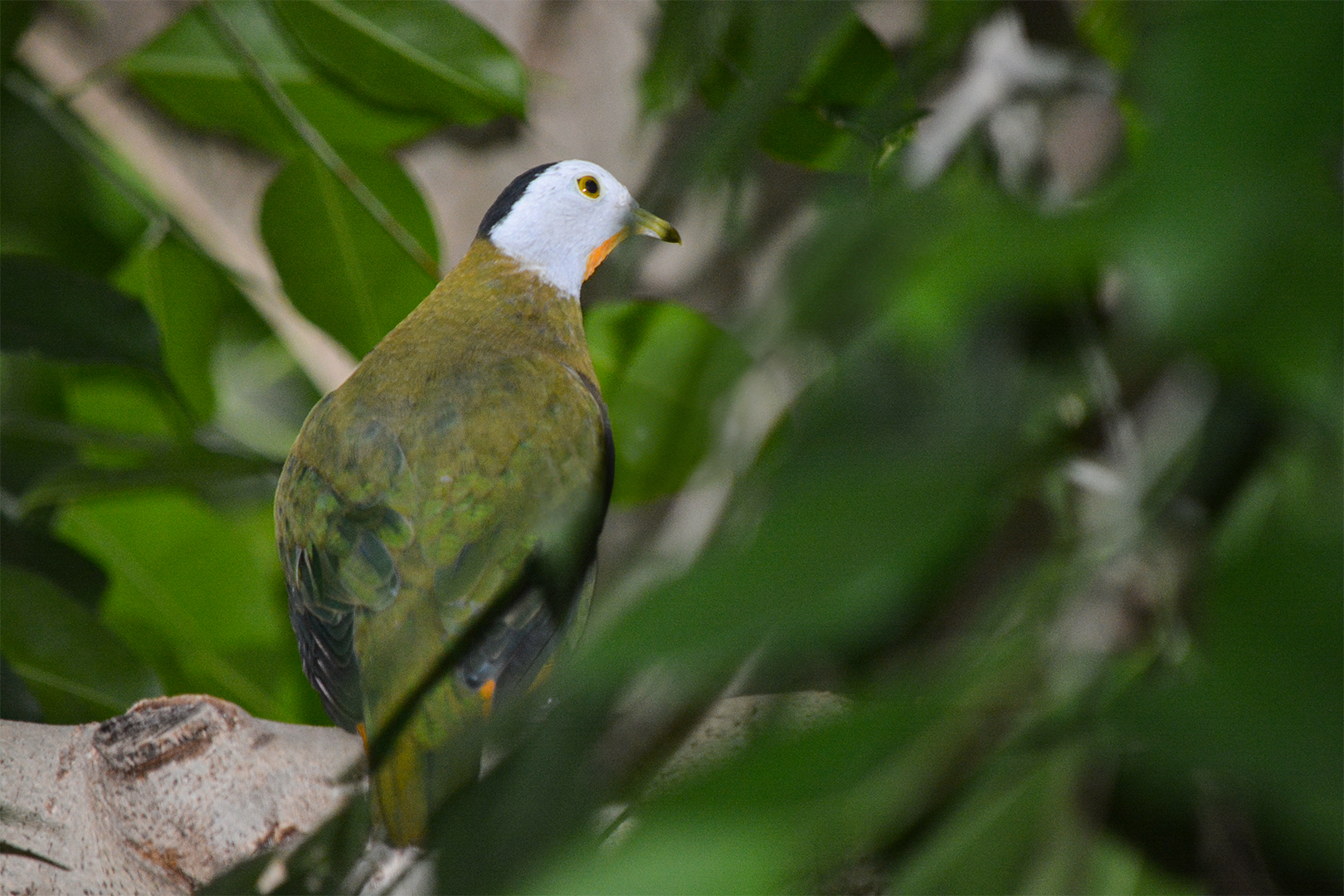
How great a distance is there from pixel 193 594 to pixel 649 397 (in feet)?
1.47

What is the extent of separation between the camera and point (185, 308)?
24.9 inches

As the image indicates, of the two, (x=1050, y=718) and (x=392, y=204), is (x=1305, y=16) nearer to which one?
(x=1050, y=718)

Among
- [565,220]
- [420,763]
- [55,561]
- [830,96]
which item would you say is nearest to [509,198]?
[565,220]

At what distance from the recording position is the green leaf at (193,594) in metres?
0.72

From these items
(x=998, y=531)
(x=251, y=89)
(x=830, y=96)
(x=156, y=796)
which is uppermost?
(x=251, y=89)

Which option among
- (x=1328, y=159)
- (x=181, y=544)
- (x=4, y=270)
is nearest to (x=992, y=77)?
(x=1328, y=159)

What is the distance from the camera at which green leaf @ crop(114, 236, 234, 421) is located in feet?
2.01

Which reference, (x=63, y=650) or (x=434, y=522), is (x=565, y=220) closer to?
(x=434, y=522)

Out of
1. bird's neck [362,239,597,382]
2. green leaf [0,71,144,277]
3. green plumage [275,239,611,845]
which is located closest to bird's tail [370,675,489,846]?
green plumage [275,239,611,845]

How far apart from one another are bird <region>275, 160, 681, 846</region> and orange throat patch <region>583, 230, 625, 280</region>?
4 centimetres

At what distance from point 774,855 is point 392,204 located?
472mm

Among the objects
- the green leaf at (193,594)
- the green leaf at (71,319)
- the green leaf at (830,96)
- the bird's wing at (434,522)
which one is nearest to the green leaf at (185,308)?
the green leaf at (71,319)

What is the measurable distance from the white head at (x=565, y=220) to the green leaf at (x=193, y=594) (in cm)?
39

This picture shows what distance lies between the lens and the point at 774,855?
0.10 meters
